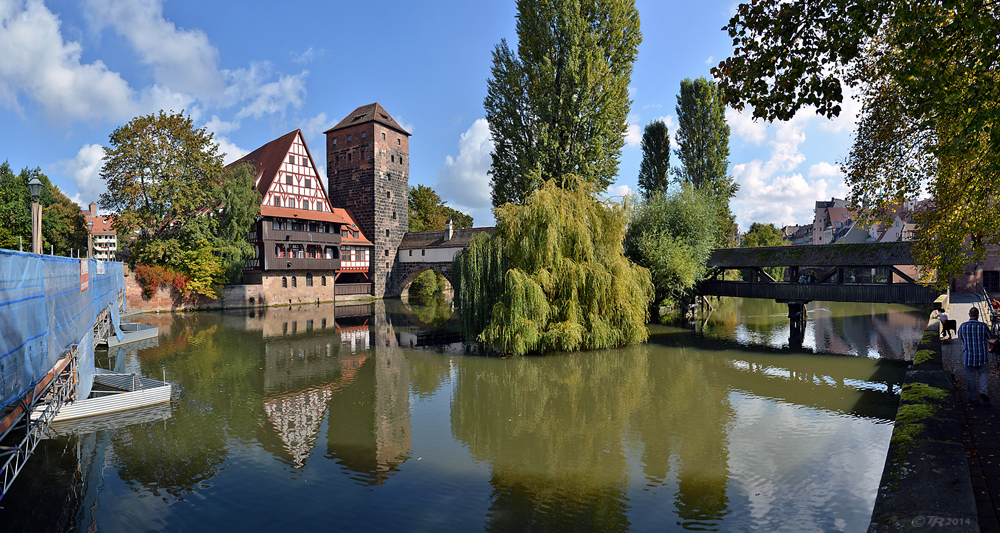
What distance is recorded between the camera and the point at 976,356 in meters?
7.23

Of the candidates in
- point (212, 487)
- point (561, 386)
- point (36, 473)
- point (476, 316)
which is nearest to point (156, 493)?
point (212, 487)

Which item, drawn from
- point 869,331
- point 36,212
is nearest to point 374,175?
point 36,212

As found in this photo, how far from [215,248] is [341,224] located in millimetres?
9556

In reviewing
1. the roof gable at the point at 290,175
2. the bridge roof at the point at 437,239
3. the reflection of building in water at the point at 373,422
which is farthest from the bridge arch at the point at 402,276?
the reflection of building in water at the point at 373,422

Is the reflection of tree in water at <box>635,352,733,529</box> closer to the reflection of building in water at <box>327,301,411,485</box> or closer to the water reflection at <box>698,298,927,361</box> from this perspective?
the reflection of building in water at <box>327,301,411,485</box>

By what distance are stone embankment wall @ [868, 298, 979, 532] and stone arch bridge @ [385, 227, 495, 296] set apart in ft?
108

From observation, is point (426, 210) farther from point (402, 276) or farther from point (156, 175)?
point (156, 175)

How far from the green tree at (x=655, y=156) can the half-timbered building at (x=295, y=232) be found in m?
21.3

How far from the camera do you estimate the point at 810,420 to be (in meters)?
9.82

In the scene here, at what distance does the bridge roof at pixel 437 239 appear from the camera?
39656 mm

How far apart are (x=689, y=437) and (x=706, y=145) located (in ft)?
87.3

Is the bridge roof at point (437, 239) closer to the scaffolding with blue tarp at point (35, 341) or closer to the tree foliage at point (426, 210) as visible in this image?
the tree foliage at point (426, 210)

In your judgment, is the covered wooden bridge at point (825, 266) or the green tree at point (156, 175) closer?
the covered wooden bridge at point (825, 266)

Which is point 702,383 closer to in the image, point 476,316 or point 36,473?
point 476,316
